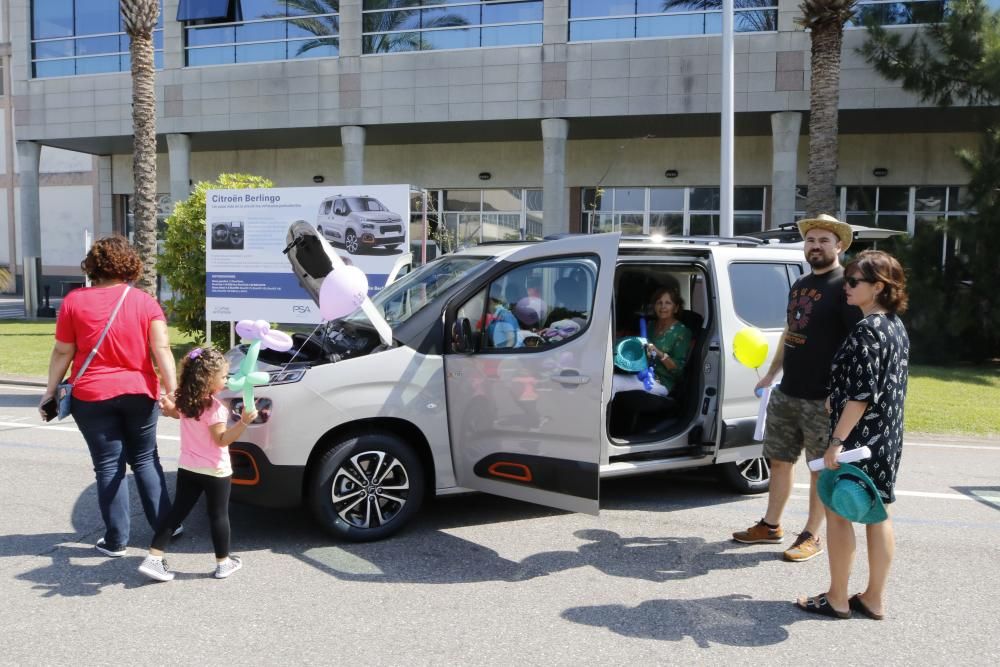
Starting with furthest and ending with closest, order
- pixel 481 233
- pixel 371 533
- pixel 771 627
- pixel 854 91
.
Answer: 1. pixel 481 233
2. pixel 854 91
3. pixel 371 533
4. pixel 771 627

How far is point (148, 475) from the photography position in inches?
178

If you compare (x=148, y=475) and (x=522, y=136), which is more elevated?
(x=522, y=136)

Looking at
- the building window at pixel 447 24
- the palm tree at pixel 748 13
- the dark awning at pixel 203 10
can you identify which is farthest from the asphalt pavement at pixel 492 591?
the dark awning at pixel 203 10

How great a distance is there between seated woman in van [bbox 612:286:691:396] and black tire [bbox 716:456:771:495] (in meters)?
0.80

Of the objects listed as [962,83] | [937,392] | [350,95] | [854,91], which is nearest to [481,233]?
[350,95]

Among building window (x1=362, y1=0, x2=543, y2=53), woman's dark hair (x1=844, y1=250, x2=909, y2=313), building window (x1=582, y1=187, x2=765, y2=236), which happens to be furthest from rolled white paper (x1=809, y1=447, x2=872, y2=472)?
building window (x1=582, y1=187, x2=765, y2=236)

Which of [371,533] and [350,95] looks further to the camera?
[350,95]

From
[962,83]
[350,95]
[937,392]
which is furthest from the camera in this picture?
[350,95]

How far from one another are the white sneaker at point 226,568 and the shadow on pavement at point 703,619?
1821 mm

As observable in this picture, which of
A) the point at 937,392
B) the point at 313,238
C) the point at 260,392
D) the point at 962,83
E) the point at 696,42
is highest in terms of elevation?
the point at 696,42

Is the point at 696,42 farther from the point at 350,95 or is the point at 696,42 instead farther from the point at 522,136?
the point at 350,95

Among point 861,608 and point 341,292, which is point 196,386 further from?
point 861,608

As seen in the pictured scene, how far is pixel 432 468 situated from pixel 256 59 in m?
20.4

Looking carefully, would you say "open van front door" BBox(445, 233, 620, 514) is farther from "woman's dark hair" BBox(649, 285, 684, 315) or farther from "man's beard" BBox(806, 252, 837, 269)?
"woman's dark hair" BBox(649, 285, 684, 315)
